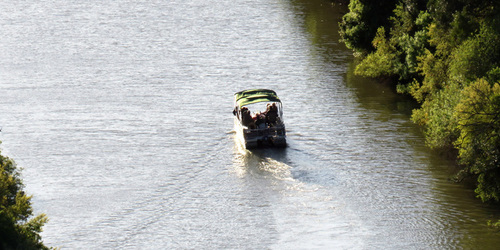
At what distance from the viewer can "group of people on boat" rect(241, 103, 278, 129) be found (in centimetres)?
Result: 4709

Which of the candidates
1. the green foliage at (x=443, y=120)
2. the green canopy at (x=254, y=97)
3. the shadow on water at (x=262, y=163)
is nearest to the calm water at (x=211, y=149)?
the shadow on water at (x=262, y=163)

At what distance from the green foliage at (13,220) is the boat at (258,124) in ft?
49.0

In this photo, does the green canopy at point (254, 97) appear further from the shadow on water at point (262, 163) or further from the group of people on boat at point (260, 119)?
the shadow on water at point (262, 163)

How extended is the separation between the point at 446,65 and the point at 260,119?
38.3ft

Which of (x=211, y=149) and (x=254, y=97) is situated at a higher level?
(x=254, y=97)

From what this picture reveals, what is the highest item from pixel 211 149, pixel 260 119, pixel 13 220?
pixel 260 119

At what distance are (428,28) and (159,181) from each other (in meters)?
19.8

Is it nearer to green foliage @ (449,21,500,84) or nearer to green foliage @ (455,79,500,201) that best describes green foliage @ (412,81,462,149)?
green foliage @ (449,21,500,84)

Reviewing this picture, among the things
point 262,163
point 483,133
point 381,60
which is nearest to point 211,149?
point 262,163

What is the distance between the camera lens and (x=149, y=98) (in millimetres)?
57438

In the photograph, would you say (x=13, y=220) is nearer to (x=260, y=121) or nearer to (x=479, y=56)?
(x=260, y=121)

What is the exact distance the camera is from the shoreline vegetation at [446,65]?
1496 inches

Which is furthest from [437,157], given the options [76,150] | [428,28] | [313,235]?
[76,150]

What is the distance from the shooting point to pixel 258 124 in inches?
1868
